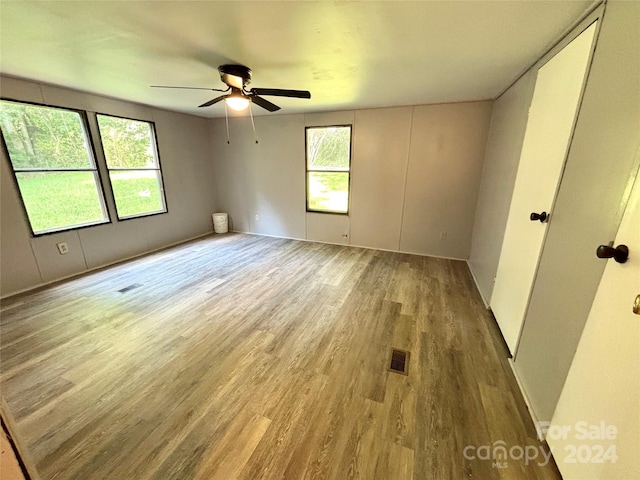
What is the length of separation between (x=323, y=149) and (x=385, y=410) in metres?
4.05

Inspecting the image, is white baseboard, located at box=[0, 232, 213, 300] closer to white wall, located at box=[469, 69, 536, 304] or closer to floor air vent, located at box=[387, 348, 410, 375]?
floor air vent, located at box=[387, 348, 410, 375]

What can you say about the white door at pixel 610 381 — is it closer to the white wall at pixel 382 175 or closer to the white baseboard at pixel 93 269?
the white wall at pixel 382 175

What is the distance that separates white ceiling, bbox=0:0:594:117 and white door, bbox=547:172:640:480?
139 cm

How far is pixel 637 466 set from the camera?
85cm

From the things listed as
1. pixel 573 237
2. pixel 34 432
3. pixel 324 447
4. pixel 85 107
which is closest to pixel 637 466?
pixel 573 237

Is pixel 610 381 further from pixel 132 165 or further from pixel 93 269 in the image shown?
pixel 132 165

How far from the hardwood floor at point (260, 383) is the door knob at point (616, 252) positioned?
3.70 ft

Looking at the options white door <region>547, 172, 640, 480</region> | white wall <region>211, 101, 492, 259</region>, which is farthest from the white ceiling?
white door <region>547, 172, 640, 480</region>

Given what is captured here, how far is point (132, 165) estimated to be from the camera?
401cm

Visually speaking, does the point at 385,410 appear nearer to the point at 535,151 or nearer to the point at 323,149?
the point at 535,151

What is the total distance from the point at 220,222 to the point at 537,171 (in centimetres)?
537

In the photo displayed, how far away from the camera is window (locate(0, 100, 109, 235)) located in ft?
9.31

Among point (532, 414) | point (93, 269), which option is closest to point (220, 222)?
point (93, 269)

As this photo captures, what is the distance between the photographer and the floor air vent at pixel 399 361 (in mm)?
1896
